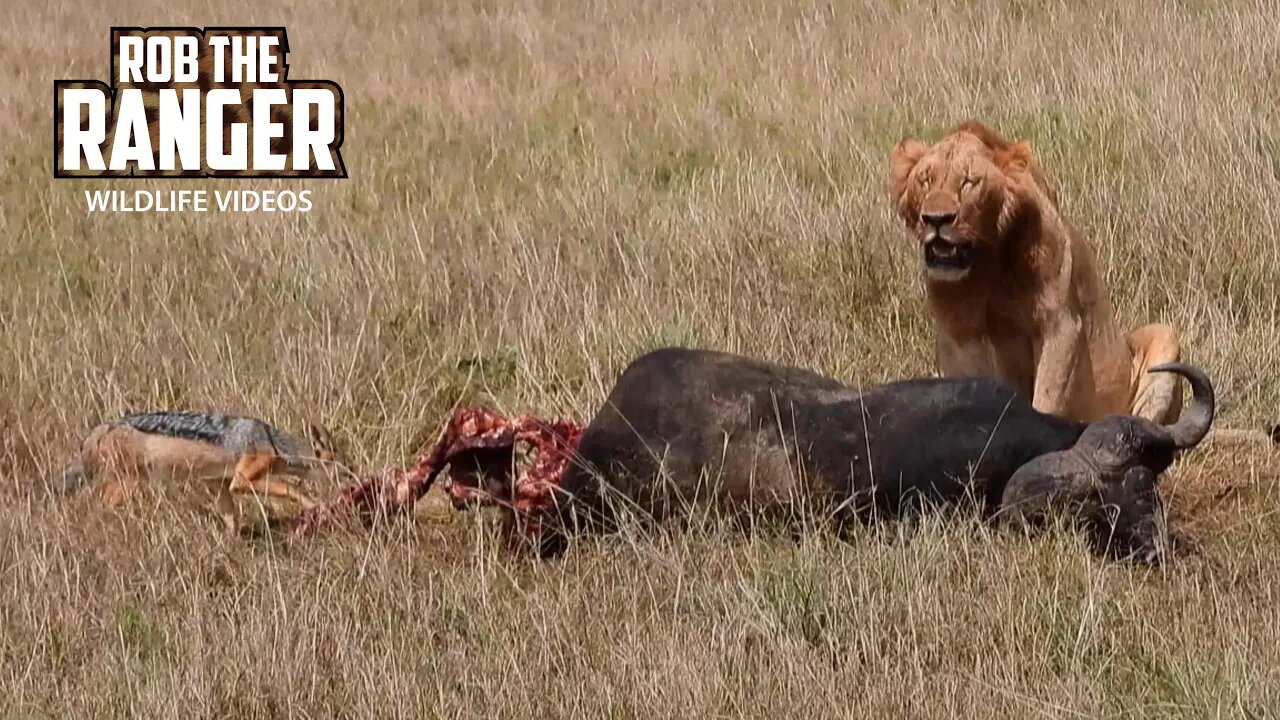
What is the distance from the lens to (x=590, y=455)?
5.33m

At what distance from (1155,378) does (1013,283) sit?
0.63 m

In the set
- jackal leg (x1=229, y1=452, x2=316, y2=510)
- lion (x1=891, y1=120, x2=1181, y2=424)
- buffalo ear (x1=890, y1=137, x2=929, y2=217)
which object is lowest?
jackal leg (x1=229, y1=452, x2=316, y2=510)

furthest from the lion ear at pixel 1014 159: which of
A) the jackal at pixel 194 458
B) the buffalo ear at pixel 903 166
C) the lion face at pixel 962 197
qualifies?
the jackal at pixel 194 458

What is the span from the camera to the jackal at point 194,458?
583 cm

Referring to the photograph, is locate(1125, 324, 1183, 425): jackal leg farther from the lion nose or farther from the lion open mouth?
the lion nose

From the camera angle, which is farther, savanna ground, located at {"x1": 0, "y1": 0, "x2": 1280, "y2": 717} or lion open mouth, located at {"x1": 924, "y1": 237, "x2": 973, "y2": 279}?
lion open mouth, located at {"x1": 924, "y1": 237, "x2": 973, "y2": 279}

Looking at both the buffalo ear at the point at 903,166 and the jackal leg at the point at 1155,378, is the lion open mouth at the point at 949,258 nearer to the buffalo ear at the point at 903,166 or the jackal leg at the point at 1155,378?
the buffalo ear at the point at 903,166

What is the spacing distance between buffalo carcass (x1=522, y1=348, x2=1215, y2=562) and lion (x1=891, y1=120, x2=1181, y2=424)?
47 cm

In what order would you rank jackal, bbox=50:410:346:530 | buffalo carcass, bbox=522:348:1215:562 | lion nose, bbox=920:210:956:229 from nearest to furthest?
1. buffalo carcass, bbox=522:348:1215:562
2. lion nose, bbox=920:210:956:229
3. jackal, bbox=50:410:346:530

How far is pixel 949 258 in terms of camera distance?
18.5 feet

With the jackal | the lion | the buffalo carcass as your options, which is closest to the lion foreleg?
the lion

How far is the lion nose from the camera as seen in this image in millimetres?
5562

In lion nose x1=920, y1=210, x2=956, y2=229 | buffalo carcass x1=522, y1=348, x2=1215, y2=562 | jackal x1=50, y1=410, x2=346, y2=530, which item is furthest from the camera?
jackal x1=50, y1=410, x2=346, y2=530

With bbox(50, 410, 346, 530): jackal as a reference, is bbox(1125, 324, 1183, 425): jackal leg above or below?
above
